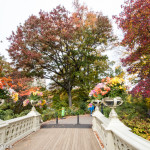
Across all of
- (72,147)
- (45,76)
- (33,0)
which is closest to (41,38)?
(33,0)

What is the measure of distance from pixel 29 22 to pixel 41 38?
2981mm

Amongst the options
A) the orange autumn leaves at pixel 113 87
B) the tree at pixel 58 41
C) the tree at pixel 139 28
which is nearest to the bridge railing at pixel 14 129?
the orange autumn leaves at pixel 113 87

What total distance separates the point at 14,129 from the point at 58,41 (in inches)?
453

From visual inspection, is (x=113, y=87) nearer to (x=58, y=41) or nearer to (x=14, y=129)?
(x=14, y=129)

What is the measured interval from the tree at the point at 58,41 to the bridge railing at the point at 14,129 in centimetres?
808

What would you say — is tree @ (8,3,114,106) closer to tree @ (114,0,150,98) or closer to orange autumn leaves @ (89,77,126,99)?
tree @ (114,0,150,98)

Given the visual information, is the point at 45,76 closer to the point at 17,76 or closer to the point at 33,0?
the point at 17,76

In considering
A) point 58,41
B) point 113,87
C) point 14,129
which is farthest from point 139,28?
point 58,41

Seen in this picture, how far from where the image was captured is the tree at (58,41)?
1354 cm

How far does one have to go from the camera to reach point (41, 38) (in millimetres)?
13406

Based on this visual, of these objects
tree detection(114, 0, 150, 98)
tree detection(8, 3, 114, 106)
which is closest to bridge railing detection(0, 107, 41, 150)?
tree detection(114, 0, 150, 98)

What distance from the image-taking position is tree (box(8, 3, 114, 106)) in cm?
1354

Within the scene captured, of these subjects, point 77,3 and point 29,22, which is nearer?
point 29,22

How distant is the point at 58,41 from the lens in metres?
14.4
